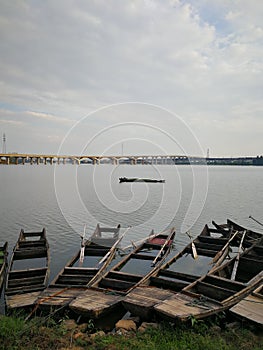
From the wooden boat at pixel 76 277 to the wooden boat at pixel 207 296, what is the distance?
139 inches

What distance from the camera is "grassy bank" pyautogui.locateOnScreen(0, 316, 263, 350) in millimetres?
7734

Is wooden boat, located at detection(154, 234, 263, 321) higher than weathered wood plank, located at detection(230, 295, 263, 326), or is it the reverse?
weathered wood plank, located at detection(230, 295, 263, 326)

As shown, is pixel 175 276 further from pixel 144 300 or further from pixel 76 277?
pixel 76 277

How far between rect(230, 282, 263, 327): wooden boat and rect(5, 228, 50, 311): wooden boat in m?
6.97

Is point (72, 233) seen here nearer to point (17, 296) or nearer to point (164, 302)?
point (17, 296)

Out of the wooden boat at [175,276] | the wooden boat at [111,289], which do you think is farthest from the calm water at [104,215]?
the wooden boat at [111,289]

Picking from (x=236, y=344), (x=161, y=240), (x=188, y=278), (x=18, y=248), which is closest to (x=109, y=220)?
(x=161, y=240)

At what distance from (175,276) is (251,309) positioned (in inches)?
159

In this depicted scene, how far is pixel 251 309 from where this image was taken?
29.9ft

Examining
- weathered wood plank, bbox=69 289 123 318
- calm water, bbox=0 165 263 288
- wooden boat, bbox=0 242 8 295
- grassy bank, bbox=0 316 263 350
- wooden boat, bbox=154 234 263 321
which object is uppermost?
wooden boat, bbox=154 234 263 321

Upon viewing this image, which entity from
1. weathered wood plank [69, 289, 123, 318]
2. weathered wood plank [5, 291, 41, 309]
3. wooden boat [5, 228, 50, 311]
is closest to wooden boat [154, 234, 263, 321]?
weathered wood plank [69, 289, 123, 318]

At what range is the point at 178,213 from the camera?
112 feet

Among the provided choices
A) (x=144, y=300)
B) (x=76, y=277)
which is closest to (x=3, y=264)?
(x=76, y=277)

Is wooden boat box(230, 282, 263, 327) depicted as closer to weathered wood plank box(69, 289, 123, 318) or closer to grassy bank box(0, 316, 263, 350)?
grassy bank box(0, 316, 263, 350)
